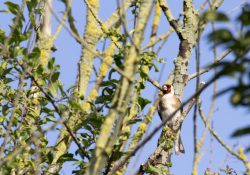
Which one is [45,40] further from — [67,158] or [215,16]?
[215,16]

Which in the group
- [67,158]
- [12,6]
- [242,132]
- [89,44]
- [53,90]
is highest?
[89,44]

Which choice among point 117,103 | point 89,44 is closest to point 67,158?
point 117,103

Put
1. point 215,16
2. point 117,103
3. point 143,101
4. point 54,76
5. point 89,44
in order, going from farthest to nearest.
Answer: point 89,44, point 143,101, point 54,76, point 117,103, point 215,16

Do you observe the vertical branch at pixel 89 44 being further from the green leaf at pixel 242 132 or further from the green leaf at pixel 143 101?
the green leaf at pixel 242 132

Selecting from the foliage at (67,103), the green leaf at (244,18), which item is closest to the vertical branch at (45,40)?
the foliage at (67,103)

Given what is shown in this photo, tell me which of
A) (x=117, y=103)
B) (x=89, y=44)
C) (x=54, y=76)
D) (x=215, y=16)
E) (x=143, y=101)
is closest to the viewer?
(x=215, y=16)

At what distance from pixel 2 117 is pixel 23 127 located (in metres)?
0.13

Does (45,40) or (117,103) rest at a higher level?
(45,40)

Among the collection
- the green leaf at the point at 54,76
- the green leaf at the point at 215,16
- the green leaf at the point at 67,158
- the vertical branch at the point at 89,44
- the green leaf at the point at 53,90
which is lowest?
the green leaf at the point at 215,16

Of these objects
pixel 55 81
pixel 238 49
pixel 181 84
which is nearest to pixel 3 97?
pixel 55 81

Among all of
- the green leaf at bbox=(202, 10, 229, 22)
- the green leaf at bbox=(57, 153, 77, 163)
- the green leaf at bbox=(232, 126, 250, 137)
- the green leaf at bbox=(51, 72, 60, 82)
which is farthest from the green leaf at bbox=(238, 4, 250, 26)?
the green leaf at bbox=(57, 153, 77, 163)

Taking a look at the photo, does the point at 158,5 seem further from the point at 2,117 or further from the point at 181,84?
the point at 2,117

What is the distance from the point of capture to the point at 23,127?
3.70m

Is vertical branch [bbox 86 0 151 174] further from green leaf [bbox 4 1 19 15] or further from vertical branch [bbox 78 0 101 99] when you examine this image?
vertical branch [bbox 78 0 101 99]
